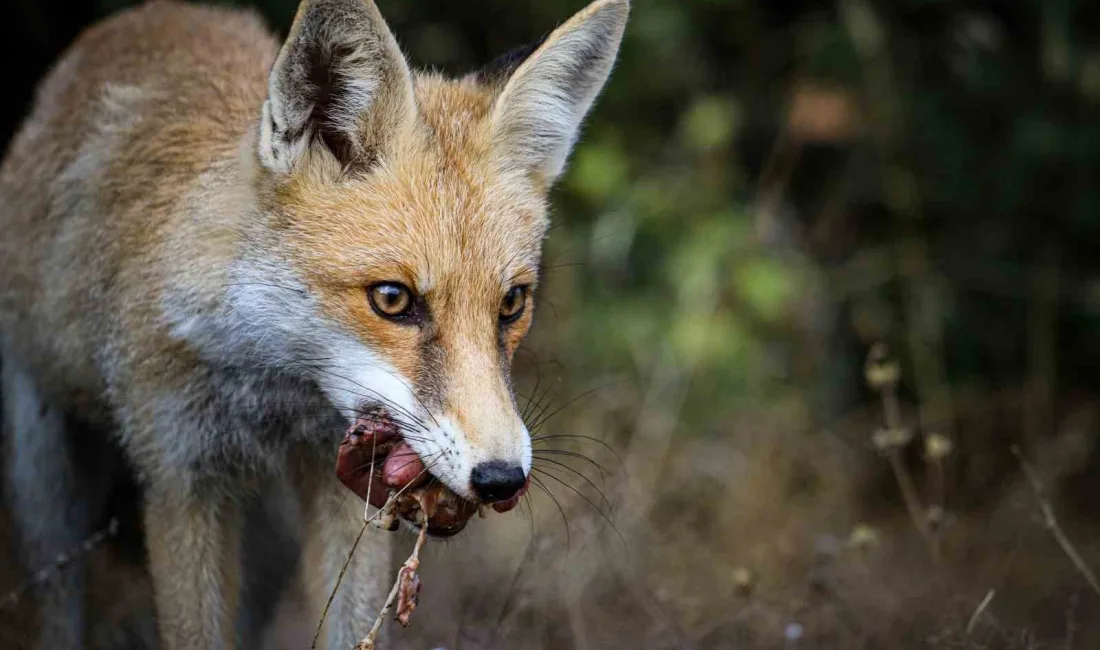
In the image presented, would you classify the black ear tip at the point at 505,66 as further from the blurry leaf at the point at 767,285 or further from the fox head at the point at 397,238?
the blurry leaf at the point at 767,285

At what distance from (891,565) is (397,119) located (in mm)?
3950

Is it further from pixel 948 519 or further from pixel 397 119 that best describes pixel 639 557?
pixel 397 119

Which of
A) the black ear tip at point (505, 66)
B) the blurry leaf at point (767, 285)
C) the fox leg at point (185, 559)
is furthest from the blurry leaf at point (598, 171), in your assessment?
the fox leg at point (185, 559)

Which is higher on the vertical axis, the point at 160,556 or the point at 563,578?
the point at 160,556

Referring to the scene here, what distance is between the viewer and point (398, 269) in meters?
3.33

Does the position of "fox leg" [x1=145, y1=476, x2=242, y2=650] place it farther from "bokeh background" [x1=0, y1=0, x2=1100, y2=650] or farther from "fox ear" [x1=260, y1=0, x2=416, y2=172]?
"bokeh background" [x1=0, y1=0, x2=1100, y2=650]

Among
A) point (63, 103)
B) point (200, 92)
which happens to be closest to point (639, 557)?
point (200, 92)

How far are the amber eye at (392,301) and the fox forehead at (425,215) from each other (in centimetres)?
3

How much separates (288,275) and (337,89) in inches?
24.6

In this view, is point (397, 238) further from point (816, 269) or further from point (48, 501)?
point (816, 269)

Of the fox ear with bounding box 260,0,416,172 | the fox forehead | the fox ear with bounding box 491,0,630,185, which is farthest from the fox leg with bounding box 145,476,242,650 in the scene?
the fox ear with bounding box 491,0,630,185

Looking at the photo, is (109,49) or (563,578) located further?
(563,578)

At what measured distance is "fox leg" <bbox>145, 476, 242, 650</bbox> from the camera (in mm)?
3852

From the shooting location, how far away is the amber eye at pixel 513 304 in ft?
11.8
